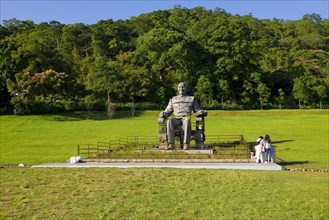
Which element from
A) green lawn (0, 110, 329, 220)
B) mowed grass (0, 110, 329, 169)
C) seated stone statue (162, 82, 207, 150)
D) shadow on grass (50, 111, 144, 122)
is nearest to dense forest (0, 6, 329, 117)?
shadow on grass (50, 111, 144, 122)

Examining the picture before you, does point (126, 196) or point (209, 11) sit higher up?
point (209, 11)

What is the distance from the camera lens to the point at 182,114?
20.9 meters

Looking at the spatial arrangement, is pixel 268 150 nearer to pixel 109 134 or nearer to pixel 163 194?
pixel 163 194

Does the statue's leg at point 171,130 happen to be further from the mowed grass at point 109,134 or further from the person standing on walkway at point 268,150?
the mowed grass at point 109,134

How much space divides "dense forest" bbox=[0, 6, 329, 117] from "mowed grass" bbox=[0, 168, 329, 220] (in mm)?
35194

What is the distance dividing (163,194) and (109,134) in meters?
22.3

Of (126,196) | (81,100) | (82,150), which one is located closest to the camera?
(126,196)

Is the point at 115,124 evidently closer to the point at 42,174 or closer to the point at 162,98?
the point at 162,98

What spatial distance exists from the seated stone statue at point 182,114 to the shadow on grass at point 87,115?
26115 mm

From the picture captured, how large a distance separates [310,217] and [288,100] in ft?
171

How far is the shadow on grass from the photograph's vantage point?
45.8 meters

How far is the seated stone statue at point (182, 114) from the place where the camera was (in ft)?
65.0

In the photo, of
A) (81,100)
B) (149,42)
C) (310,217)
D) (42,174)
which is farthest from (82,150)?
(149,42)

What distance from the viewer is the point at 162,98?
55469 mm
